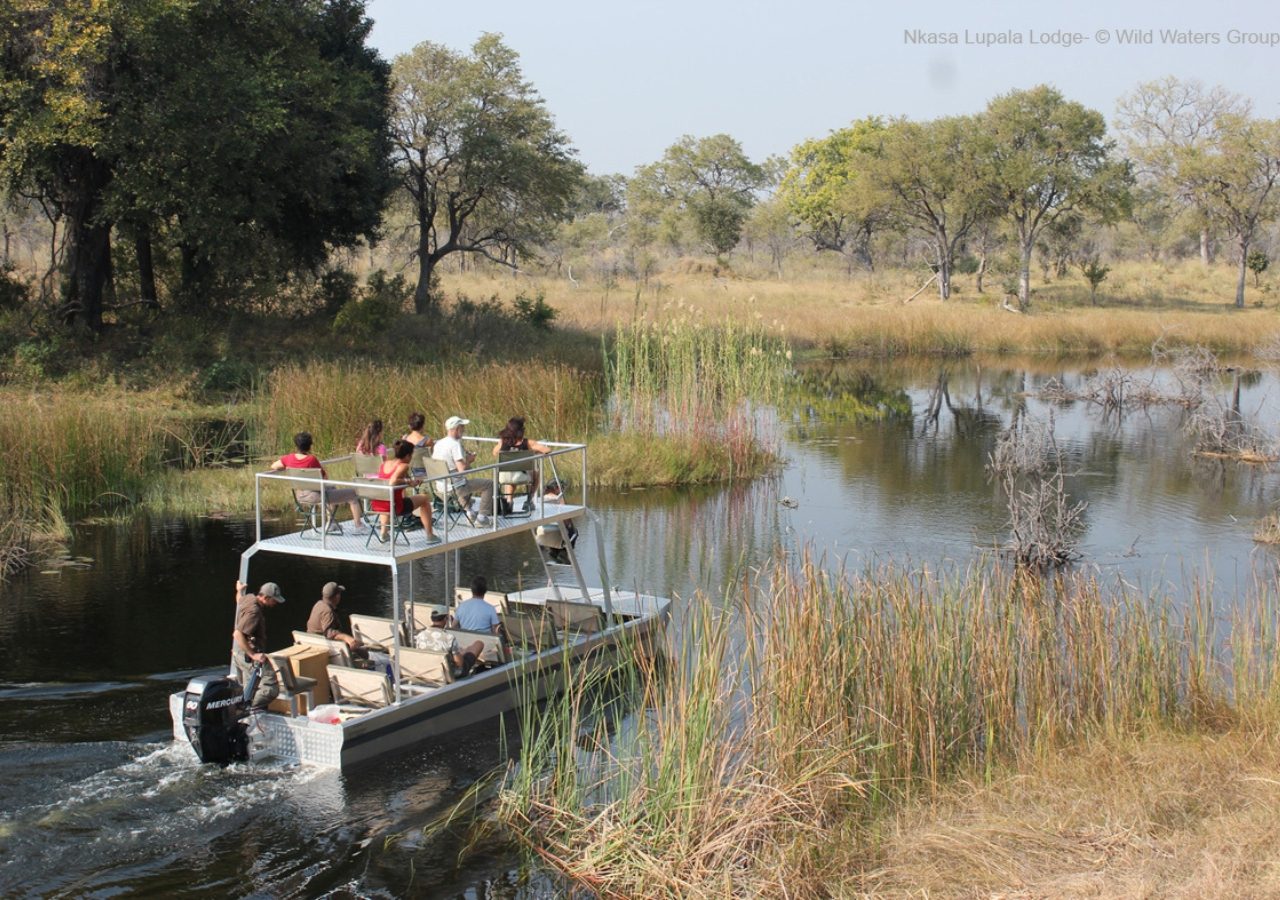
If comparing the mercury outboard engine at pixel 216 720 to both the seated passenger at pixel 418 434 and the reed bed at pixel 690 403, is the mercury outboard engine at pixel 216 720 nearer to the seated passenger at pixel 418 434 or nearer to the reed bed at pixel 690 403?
the seated passenger at pixel 418 434

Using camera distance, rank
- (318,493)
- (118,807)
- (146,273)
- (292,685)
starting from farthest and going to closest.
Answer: (146,273) < (318,493) < (292,685) < (118,807)

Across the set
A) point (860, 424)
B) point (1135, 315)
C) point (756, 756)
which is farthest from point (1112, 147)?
point (756, 756)

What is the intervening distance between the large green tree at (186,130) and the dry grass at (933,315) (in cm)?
1132

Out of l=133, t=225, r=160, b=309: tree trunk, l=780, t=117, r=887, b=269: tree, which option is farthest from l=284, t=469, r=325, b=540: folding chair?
l=780, t=117, r=887, b=269: tree

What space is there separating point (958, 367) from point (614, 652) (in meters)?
30.7

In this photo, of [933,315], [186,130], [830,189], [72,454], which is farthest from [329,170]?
[830,189]

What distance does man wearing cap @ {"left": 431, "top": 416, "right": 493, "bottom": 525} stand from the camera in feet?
39.3

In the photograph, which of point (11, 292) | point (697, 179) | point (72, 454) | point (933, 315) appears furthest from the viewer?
point (697, 179)

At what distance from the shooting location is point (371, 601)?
1561cm

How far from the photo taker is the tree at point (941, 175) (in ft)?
179

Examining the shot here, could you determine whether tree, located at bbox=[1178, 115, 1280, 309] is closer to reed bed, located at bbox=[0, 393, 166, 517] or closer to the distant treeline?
the distant treeline

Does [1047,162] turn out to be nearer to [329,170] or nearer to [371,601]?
[329,170]

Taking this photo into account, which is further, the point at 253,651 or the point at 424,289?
the point at 424,289

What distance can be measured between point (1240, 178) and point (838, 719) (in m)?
52.8
